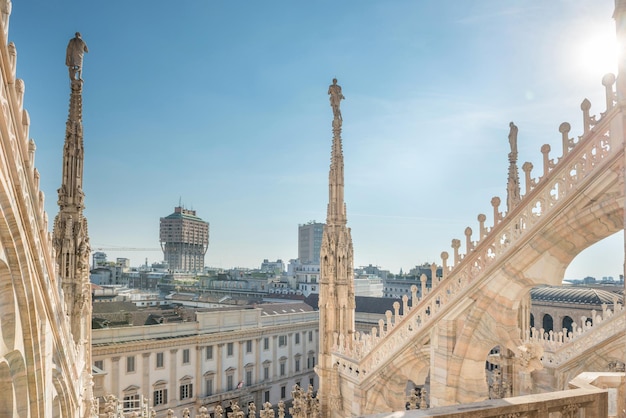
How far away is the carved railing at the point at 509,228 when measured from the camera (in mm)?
8852

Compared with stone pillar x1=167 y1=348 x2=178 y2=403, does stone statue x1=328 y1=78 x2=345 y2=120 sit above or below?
above

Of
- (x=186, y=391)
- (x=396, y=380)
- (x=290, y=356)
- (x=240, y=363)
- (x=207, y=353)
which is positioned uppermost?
(x=396, y=380)

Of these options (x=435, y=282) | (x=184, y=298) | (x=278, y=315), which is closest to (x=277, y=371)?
(x=278, y=315)

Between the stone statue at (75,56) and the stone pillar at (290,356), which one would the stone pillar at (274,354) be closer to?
the stone pillar at (290,356)

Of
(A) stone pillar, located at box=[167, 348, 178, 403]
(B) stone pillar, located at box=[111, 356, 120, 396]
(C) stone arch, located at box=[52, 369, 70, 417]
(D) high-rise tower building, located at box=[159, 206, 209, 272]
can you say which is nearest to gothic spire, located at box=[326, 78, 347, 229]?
(C) stone arch, located at box=[52, 369, 70, 417]

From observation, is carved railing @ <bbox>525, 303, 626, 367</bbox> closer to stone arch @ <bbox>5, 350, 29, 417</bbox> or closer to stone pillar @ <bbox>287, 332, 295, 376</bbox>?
stone arch @ <bbox>5, 350, 29, 417</bbox>

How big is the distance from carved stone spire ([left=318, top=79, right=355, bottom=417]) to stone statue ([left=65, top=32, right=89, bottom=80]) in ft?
31.4

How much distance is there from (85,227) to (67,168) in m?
2.06

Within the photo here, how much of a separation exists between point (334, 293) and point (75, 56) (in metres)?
11.7

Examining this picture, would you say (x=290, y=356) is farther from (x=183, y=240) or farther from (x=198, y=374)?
(x=183, y=240)

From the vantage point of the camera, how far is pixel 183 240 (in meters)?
181

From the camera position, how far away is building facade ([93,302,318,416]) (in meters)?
41.9

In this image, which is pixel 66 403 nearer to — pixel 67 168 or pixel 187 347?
pixel 67 168

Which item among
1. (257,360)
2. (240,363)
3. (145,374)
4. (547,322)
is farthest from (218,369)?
(547,322)
